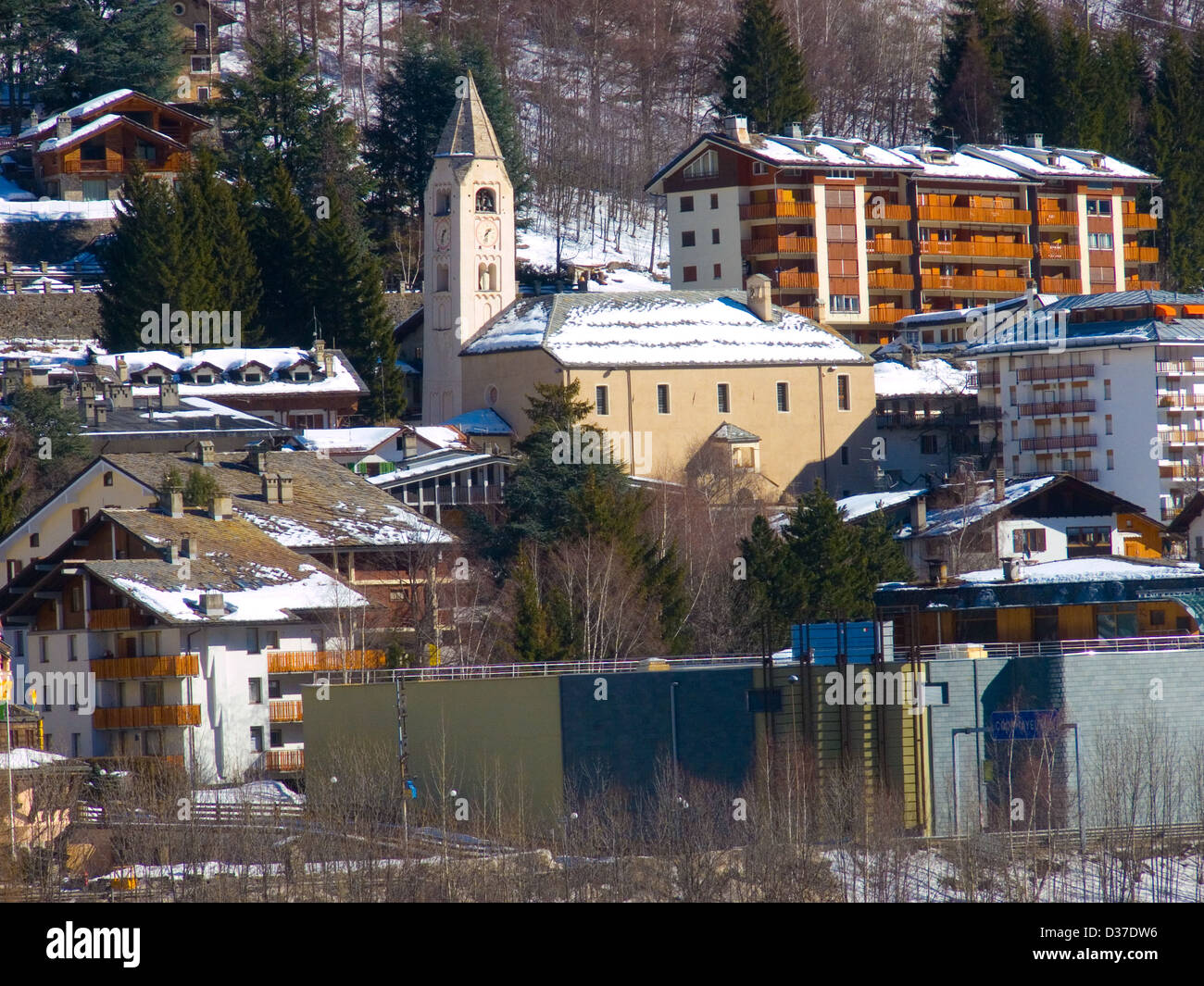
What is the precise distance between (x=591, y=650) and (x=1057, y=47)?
5269 cm

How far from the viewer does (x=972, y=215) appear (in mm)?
95500

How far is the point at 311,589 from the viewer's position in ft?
182

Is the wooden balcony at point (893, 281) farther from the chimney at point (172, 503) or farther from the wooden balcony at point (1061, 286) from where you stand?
the chimney at point (172, 503)

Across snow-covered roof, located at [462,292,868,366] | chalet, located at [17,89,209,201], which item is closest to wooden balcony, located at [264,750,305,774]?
snow-covered roof, located at [462,292,868,366]

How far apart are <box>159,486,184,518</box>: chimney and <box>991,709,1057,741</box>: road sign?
22.2m

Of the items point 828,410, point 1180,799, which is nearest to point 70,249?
point 828,410

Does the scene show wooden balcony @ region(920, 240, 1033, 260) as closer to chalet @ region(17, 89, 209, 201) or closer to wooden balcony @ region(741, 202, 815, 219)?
wooden balcony @ region(741, 202, 815, 219)

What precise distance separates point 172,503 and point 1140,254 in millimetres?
52057

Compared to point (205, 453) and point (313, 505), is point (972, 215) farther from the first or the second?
point (205, 453)

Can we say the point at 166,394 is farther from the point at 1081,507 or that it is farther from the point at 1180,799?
the point at 1180,799

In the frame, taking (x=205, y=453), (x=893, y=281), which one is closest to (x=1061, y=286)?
(x=893, y=281)

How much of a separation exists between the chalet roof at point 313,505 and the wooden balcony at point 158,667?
7.43 meters

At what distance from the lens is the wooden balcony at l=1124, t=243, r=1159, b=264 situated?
9838 centimetres
